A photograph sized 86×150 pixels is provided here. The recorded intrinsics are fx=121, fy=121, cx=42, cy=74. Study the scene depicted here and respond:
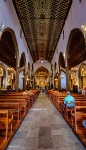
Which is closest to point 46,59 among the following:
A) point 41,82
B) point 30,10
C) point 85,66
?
point 41,82

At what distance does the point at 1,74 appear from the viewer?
827 inches

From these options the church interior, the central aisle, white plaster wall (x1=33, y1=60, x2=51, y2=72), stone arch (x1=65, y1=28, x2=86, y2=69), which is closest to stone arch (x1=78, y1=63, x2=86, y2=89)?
the church interior

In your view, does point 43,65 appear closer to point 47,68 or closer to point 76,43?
point 47,68

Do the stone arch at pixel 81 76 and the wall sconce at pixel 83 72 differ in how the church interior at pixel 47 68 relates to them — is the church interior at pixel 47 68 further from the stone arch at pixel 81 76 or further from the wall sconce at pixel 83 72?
the wall sconce at pixel 83 72

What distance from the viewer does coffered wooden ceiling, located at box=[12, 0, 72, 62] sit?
1114cm

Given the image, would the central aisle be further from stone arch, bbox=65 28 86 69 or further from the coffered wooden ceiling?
the coffered wooden ceiling

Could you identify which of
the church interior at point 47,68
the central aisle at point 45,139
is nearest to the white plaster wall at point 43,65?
the church interior at point 47,68

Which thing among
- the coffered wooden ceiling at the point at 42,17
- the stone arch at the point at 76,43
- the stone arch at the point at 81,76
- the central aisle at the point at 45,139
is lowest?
the central aisle at the point at 45,139

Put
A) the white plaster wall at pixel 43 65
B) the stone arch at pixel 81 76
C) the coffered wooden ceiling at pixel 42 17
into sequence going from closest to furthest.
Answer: the coffered wooden ceiling at pixel 42 17
the stone arch at pixel 81 76
the white plaster wall at pixel 43 65

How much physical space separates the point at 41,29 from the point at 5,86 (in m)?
11.9

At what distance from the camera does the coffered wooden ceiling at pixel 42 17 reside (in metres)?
11.1

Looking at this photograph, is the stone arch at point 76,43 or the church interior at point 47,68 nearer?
the church interior at point 47,68

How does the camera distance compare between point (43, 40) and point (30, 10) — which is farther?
point (43, 40)

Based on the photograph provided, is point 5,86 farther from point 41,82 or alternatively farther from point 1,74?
point 41,82
